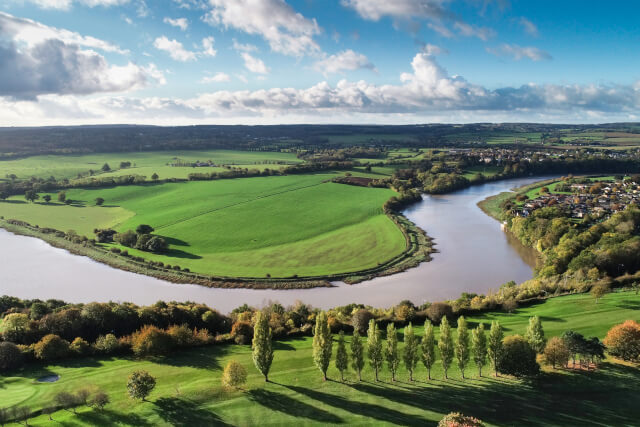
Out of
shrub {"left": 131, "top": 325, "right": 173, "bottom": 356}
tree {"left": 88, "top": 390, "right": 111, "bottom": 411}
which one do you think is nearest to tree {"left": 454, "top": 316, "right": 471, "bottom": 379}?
shrub {"left": 131, "top": 325, "right": 173, "bottom": 356}

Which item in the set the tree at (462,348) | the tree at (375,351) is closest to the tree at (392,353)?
the tree at (375,351)

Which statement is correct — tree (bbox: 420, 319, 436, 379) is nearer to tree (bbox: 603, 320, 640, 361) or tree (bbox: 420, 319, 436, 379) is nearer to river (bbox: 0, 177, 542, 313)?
tree (bbox: 603, 320, 640, 361)

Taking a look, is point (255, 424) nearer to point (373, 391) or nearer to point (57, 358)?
point (373, 391)

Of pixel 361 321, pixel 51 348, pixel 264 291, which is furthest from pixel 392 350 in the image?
pixel 51 348

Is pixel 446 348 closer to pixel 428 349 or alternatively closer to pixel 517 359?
pixel 428 349

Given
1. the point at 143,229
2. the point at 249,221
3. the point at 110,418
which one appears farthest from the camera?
the point at 249,221

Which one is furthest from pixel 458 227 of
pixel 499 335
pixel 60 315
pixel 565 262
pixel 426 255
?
pixel 60 315
